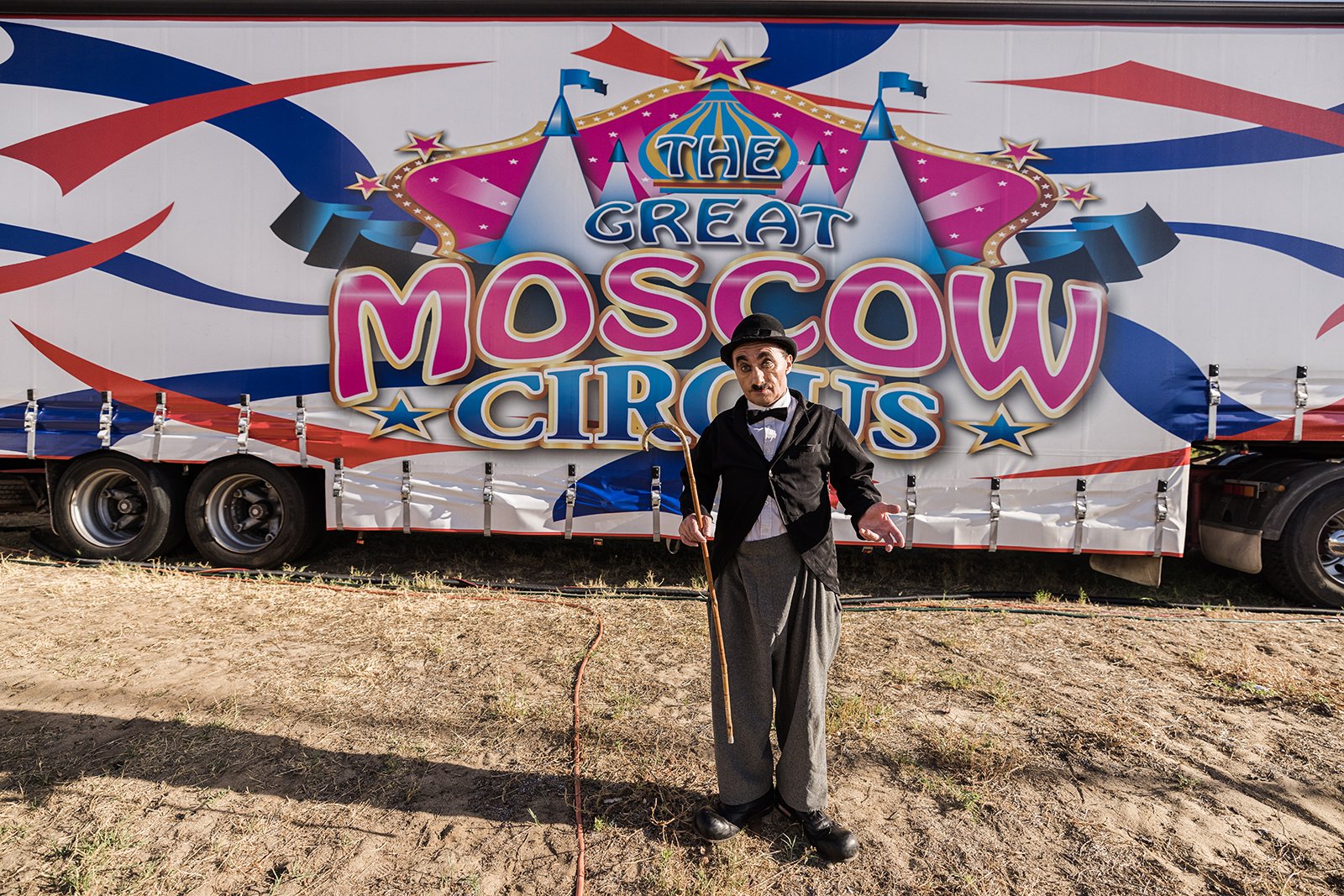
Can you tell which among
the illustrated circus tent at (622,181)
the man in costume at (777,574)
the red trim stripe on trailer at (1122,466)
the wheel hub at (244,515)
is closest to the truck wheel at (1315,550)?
the red trim stripe on trailer at (1122,466)

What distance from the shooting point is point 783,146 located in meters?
4.87

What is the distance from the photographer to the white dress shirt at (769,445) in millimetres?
2322

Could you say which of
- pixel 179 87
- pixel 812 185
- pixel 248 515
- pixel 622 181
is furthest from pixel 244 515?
pixel 812 185

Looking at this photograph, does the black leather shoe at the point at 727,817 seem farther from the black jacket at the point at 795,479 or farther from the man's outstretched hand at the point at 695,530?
the man's outstretched hand at the point at 695,530

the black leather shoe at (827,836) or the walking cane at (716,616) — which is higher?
the walking cane at (716,616)

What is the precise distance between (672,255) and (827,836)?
12.4ft

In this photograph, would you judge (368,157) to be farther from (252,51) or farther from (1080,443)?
(1080,443)

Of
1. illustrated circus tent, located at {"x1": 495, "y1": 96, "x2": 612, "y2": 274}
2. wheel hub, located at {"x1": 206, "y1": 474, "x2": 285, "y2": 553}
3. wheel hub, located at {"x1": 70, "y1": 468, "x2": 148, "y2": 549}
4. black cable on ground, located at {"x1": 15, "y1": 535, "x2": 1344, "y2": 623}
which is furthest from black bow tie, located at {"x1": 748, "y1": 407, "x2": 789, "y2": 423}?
wheel hub, located at {"x1": 70, "y1": 468, "x2": 148, "y2": 549}

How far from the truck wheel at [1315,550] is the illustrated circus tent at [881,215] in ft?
9.99

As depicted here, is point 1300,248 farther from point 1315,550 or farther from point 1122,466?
point 1315,550

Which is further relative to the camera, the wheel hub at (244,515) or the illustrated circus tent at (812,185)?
the wheel hub at (244,515)

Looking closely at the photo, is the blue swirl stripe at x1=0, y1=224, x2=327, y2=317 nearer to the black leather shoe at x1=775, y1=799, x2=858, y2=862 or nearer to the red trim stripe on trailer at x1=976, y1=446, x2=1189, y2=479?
the black leather shoe at x1=775, y1=799, x2=858, y2=862

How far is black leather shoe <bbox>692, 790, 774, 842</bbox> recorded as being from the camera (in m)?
2.39

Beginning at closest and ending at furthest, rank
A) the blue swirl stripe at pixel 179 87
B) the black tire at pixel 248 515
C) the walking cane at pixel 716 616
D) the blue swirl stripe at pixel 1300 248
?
the walking cane at pixel 716 616 → the blue swirl stripe at pixel 1300 248 → the blue swirl stripe at pixel 179 87 → the black tire at pixel 248 515
